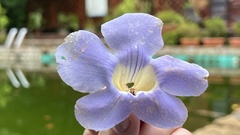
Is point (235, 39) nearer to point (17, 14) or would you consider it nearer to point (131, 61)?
point (17, 14)

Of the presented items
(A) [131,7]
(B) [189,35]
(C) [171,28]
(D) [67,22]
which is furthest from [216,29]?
(D) [67,22]

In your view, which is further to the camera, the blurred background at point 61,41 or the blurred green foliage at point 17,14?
the blurred green foliage at point 17,14

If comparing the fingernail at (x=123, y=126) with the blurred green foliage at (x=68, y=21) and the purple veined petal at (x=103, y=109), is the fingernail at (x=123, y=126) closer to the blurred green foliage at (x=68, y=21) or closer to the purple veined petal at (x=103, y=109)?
the purple veined petal at (x=103, y=109)

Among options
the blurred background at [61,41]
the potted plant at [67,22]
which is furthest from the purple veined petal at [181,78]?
the potted plant at [67,22]

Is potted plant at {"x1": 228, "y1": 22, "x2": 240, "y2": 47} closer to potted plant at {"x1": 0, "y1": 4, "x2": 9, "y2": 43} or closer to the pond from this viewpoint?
the pond

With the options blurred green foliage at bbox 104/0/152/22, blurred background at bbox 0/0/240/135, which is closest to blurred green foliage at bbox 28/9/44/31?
blurred background at bbox 0/0/240/135

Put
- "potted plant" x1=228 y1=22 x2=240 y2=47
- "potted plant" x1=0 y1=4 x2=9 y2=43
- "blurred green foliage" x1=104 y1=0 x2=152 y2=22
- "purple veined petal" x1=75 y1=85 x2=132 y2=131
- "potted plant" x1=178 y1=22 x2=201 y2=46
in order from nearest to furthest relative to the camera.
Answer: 1. "purple veined petal" x1=75 y1=85 x2=132 y2=131
2. "potted plant" x1=228 y1=22 x2=240 y2=47
3. "potted plant" x1=178 y1=22 x2=201 y2=46
4. "blurred green foliage" x1=104 y1=0 x2=152 y2=22
5. "potted plant" x1=0 y1=4 x2=9 y2=43

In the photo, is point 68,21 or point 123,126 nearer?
point 123,126
